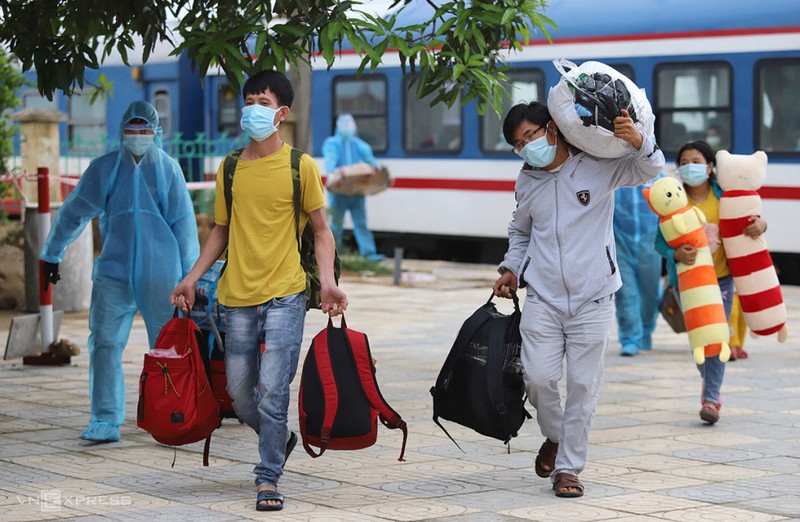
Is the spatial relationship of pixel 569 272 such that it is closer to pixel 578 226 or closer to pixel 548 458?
pixel 578 226

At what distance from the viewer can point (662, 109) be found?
17484mm

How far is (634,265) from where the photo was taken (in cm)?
1164

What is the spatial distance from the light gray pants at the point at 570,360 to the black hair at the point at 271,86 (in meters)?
1.30

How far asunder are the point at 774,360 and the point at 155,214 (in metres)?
5.31

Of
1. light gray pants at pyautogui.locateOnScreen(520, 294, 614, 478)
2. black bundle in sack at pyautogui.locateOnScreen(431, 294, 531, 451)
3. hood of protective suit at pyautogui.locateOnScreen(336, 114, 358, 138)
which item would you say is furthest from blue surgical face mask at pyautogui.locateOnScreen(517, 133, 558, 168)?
hood of protective suit at pyautogui.locateOnScreen(336, 114, 358, 138)

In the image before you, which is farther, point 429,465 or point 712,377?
point 712,377

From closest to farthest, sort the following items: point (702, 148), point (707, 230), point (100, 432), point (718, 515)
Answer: point (718, 515)
point (100, 432)
point (707, 230)
point (702, 148)

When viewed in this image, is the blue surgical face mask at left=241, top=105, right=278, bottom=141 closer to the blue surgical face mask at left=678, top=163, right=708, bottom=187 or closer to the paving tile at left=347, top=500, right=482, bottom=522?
the paving tile at left=347, top=500, right=482, bottom=522

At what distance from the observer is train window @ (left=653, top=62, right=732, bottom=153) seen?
55.7 ft

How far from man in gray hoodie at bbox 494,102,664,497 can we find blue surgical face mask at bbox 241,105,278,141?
1.00m

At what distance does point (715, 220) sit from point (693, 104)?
8.72 m

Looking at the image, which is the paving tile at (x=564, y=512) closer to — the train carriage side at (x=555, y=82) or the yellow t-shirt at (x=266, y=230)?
the yellow t-shirt at (x=266, y=230)

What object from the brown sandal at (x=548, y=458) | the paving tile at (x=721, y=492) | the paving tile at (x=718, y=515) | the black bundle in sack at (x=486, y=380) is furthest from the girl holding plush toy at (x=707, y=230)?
the paving tile at (x=718, y=515)

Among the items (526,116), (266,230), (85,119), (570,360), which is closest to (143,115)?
(266,230)
